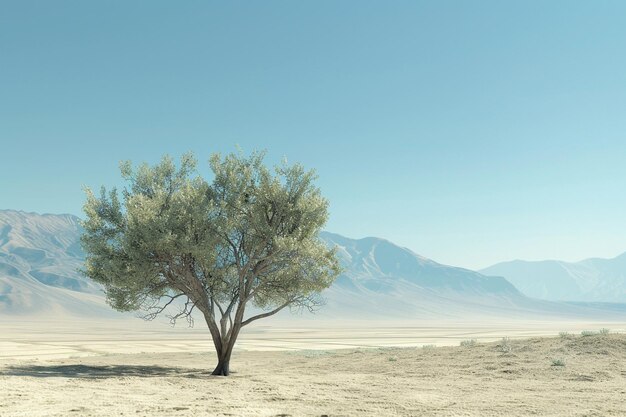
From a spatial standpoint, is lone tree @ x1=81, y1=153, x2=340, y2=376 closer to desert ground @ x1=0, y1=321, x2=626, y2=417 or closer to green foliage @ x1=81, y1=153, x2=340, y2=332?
green foliage @ x1=81, y1=153, x2=340, y2=332

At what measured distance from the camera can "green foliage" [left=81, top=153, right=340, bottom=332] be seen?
99.2 feet

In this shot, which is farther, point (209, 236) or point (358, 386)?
point (209, 236)

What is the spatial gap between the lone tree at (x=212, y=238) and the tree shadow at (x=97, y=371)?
8.23 ft

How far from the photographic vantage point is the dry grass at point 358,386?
18422 millimetres

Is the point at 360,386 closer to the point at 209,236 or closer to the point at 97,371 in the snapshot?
the point at 209,236

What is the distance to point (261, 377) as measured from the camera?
28.4m

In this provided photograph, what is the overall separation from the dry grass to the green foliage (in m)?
4.60

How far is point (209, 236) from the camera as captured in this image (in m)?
30.6

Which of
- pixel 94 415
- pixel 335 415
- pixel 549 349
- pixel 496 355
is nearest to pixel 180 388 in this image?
pixel 94 415

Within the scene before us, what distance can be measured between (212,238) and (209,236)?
0.31 m

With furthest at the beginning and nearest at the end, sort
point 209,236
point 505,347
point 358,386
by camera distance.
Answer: point 505,347
point 209,236
point 358,386

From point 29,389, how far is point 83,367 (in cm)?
1194

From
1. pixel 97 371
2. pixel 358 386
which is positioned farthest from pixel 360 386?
pixel 97 371

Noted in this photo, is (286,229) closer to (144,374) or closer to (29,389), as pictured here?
(144,374)
